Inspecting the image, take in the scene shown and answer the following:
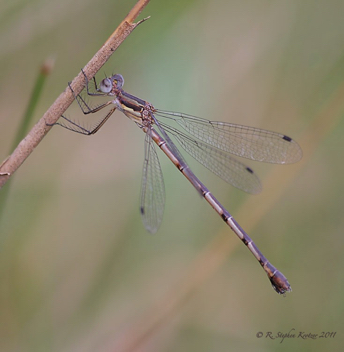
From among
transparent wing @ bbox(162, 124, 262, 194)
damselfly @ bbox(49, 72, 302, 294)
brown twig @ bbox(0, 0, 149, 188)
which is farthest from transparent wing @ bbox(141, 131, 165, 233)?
brown twig @ bbox(0, 0, 149, 188)

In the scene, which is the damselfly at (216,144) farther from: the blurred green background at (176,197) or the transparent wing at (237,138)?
the blurred green background at (176,197)

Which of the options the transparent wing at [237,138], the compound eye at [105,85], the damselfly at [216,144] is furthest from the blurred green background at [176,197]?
the compound eye at [105,85]

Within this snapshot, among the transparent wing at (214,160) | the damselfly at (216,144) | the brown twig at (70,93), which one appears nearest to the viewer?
the brown twig at (70,93)

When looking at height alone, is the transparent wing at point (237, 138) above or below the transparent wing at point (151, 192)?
above

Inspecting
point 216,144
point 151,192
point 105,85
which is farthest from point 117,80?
point 216,144

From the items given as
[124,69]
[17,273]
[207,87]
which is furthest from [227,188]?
[17,273]

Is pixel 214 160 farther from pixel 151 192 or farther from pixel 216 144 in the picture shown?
pixel 151 192

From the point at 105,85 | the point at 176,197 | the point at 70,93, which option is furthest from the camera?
the point at 176,197

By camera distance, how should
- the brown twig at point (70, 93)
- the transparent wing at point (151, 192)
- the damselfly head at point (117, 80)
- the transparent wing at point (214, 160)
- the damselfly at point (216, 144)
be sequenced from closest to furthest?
the brown twig at point (70, 93) → the transparent wing at point (151, 192) → the damselfly head at point (117, 80) → the damselfly at point (216, 144) → the transparent wing at point (214, 160)
